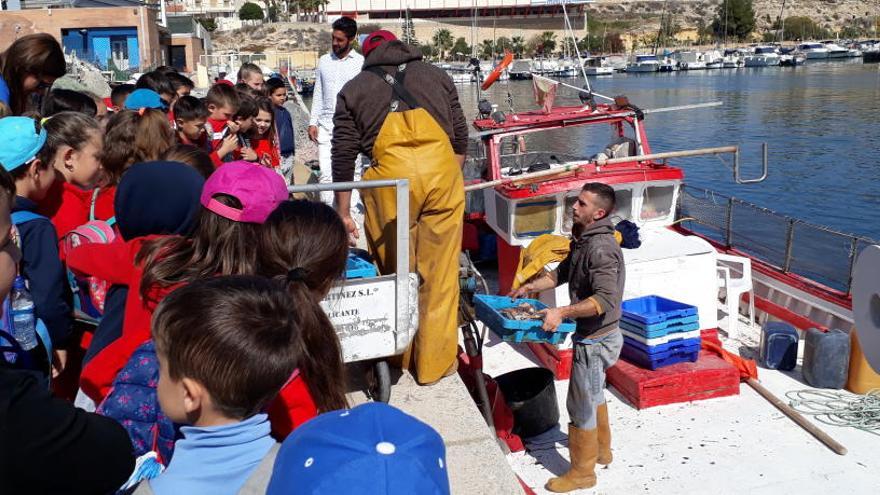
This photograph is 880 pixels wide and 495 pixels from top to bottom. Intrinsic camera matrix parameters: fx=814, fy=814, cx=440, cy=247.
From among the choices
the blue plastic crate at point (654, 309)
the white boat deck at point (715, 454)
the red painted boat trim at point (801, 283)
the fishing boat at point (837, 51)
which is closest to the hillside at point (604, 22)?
the fishing boat at point (837, 51)

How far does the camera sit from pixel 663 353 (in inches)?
249

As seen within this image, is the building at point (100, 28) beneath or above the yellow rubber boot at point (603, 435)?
above

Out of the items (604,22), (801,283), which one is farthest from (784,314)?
(604,22)

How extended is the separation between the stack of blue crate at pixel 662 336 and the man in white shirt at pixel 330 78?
9.02ft

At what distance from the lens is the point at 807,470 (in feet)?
17.8

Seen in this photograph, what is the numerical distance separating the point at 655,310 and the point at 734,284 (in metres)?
1.78

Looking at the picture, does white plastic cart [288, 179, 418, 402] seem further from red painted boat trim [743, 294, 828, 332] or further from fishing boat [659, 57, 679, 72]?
fishing boat [659, 57, 679, 72]

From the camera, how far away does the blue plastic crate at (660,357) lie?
20.8 feet

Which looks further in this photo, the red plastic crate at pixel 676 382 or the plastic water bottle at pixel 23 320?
the red plastic crate at pixel 676 382

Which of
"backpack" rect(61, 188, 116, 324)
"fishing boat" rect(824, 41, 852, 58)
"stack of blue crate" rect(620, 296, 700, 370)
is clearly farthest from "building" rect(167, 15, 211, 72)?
"fishing boat" rect(824, 41, 852, 58)

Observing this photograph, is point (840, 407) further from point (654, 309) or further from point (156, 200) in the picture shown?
point (156, 200)

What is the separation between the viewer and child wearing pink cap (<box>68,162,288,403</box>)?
8.40ft

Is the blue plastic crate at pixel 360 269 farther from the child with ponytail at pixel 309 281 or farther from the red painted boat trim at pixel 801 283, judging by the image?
the red painted boat trim at pixel 801 283

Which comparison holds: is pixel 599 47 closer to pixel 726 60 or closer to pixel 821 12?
pixel 726 60
